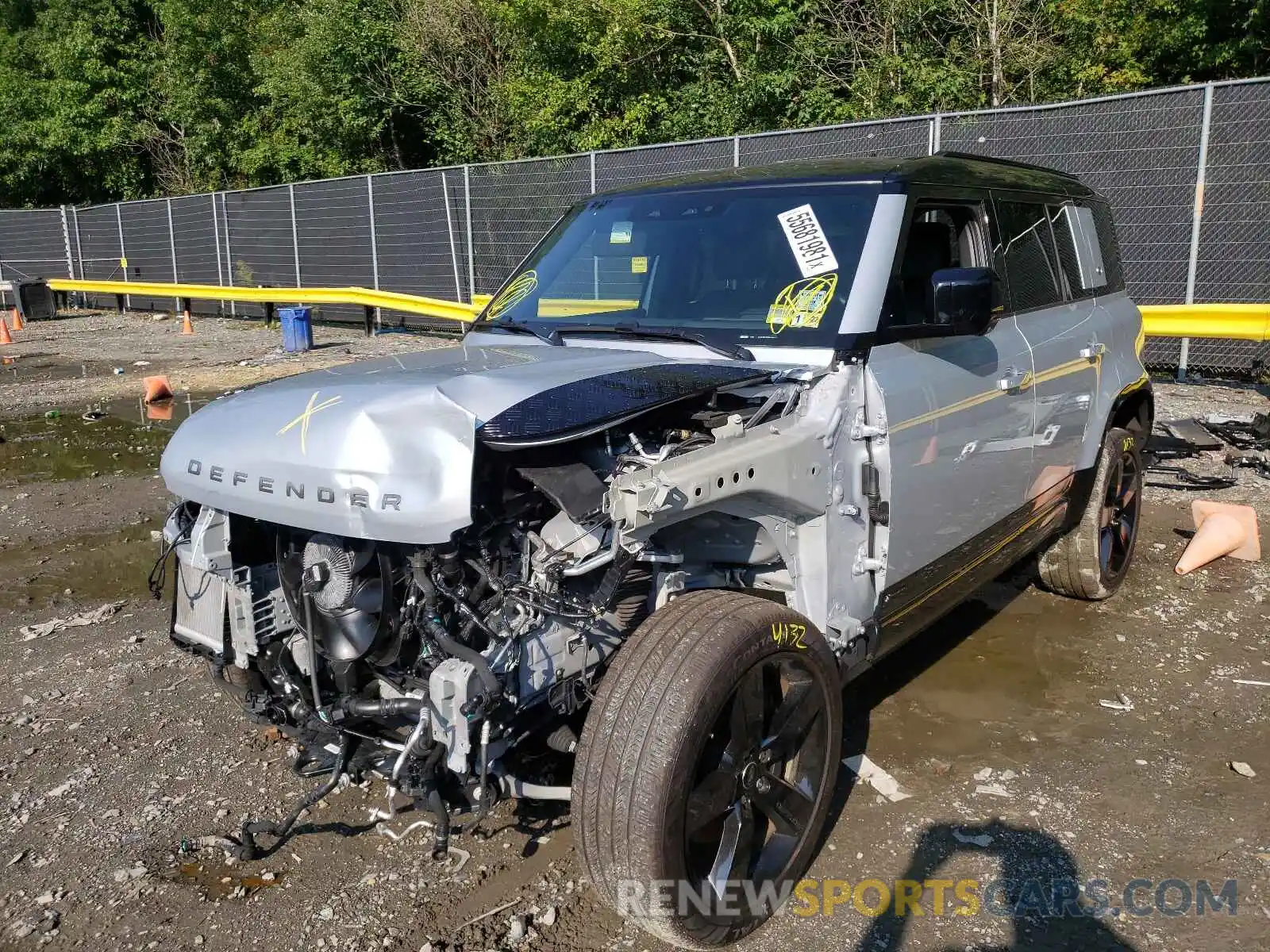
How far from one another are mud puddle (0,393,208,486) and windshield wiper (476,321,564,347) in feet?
16.3

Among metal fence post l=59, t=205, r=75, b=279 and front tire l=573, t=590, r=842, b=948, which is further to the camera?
metal fence post l=59, t=205, r=75, b=279

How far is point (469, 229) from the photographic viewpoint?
631 inches

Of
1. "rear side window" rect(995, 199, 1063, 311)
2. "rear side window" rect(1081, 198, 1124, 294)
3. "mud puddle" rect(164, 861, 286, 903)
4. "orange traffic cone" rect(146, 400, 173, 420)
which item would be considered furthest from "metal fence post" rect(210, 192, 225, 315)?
"mud puddle" rect(164, 861, 286, 903)

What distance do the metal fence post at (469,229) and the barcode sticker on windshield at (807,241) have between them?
12.6m

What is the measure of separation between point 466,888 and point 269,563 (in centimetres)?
119

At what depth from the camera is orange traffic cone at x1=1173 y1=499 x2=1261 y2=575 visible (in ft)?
18.4

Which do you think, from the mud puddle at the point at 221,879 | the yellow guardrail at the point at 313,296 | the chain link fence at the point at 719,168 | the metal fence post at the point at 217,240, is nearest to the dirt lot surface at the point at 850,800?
the mud puddle at the point at 221,879

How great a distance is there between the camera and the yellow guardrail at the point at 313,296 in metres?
14.7

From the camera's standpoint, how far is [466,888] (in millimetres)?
3006

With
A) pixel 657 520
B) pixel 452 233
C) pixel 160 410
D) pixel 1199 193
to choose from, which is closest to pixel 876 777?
pixel 657 520

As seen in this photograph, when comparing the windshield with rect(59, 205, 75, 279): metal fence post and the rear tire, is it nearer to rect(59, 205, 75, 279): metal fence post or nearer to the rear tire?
the rear tire

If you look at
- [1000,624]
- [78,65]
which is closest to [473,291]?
[1000,624]

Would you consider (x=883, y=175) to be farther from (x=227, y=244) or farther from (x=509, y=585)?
(x=227, y=244)

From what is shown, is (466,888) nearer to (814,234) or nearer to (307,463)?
(307,463)
